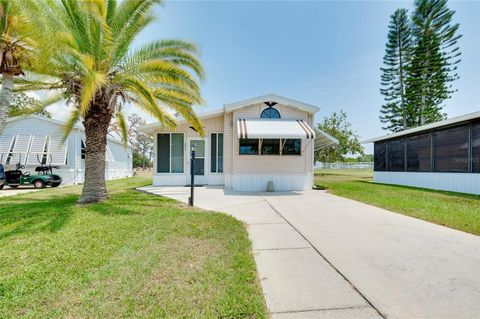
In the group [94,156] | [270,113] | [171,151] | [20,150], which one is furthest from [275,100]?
[20,150]

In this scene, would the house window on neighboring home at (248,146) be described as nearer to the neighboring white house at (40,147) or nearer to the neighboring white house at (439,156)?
the neighboring white house at (40,147)

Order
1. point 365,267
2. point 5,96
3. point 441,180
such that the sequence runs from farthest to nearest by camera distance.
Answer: point 441,180
point 5,96
point 365,267

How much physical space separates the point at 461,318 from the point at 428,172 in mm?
15395

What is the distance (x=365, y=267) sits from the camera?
144 inches

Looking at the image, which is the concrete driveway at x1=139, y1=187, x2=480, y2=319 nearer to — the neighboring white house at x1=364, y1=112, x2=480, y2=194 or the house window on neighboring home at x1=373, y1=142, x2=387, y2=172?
the neighboring white house at x1=364, y1=112, x2=480, y2=194

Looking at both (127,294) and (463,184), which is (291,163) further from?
(127,294)

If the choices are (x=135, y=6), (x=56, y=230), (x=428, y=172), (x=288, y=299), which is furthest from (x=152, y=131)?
(x=428, y=172)

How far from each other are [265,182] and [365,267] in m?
9.15

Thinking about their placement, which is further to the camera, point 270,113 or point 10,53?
point 270,113

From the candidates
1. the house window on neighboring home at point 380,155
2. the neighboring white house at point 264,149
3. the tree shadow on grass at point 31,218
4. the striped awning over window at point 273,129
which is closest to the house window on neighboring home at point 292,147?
the neighboring white house at point 264,149

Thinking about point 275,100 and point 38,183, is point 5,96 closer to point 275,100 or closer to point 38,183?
point 38,183

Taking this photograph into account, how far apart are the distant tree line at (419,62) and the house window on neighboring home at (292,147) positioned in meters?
24.2

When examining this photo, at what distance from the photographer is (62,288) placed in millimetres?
2883

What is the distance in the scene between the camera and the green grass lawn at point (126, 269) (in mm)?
2541
